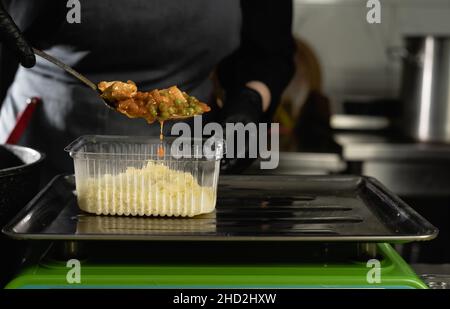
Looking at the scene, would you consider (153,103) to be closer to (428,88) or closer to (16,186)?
(16,186)

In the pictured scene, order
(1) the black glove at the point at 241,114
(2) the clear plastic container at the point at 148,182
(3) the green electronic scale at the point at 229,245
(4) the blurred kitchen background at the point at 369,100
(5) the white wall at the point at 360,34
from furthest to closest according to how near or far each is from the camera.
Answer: (5) the white wall at the point at 360,34, (4) the blurred kitchen background at the point at 369,100, (1) the black glove at the point at 241,114, (2) the clear plastic container at the point at 148,182, (3) the green electronic scale at the point at 229,245

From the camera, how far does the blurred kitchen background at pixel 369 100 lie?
246 cm

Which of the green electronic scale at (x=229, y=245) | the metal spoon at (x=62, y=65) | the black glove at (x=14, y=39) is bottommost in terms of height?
the green electronic scale at (x=229, y=245)

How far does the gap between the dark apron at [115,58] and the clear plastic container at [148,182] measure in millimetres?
469

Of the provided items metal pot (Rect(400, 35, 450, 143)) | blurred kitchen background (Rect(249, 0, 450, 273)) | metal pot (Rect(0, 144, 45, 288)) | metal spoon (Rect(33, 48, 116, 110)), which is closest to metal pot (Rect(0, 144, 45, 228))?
metal pot (Rect(0, 144, 45, 288))

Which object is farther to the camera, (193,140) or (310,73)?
(310,73)

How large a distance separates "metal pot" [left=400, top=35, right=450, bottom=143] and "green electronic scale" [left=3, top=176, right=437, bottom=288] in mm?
1411

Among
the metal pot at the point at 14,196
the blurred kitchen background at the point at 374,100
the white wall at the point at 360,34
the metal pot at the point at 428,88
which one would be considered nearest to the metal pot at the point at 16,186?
the metal pot at the point at 14,196

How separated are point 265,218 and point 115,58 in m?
0.68

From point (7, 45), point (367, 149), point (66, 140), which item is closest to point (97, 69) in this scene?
point (66, 140)

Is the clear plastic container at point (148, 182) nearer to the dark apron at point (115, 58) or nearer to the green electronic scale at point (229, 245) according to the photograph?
the green electronic scale at point (229, 245)

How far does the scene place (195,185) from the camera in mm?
1172

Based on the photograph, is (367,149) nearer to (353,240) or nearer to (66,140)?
(66,140)

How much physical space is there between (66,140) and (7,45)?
506 mm
